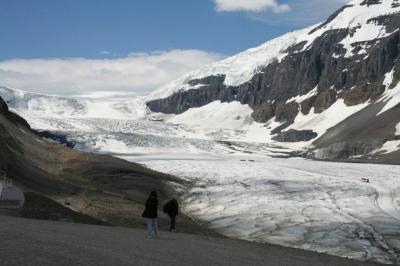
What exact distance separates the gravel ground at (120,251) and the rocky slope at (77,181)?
8.11 metres

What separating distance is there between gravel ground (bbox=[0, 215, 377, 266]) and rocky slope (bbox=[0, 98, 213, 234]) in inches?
319

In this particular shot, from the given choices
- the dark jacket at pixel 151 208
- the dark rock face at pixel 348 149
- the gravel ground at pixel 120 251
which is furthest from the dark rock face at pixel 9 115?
the dark rock face at pixel 348 149

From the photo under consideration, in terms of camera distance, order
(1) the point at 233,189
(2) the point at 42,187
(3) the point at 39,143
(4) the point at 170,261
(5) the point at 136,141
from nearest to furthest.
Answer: (4) the point at 170,261
(2) the point at 42,187
(1) the point at 233,189
(3) the point at 39,143
(5) the point at 136,141

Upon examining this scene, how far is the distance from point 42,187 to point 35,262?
23995 mm

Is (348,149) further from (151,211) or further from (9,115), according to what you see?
(151,211)

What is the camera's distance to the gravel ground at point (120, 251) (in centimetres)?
1386

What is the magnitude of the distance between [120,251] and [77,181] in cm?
3310

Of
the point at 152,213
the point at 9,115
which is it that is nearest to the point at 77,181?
the point at 9,115

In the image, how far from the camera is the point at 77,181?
160 feet

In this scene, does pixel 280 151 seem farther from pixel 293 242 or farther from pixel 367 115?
pixel 293 242

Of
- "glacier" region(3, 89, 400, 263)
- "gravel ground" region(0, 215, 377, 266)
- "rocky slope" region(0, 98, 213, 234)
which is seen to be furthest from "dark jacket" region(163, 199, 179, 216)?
"glacier" region(3, 89, 400, 263)

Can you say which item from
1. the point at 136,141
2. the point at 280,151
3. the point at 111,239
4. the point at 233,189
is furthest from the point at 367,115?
the point at 111,239

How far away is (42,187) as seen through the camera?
36.2 metres

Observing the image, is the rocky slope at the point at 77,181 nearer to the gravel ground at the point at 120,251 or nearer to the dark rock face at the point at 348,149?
the gravel ground at the point at 120,251
